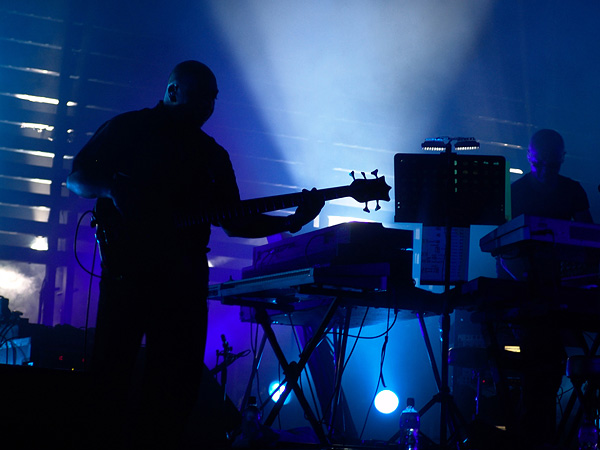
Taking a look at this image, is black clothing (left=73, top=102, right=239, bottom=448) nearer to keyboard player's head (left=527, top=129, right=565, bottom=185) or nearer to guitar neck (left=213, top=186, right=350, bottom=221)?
guitar neck (left=213, top=186, right=350, bottom=221)

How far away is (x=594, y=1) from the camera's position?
22.1ft

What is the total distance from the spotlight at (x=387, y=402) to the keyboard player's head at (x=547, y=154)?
8.03 ft

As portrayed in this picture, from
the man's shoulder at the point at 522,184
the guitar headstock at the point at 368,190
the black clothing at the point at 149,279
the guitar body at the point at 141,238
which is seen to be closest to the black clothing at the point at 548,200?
the man's shoulder at the point at 522,184

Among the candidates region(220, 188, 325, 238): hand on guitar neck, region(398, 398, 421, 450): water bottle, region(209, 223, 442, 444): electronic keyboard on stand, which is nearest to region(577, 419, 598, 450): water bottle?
region(398, 398, 421, 450): water bottle

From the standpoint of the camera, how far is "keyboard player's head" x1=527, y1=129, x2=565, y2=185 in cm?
422

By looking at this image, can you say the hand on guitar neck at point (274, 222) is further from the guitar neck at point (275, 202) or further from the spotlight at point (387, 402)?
the spotlight at point (387, 402)

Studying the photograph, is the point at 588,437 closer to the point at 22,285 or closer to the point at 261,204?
the point at 261,204

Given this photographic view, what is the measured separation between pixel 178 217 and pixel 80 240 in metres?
4.26

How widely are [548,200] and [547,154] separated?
0.31 m

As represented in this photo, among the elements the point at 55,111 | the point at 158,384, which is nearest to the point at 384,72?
the point at 55,111

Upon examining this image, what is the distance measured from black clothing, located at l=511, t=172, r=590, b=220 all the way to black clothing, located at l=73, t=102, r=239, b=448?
2769mm

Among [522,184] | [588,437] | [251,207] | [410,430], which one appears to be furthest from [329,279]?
[522,184]

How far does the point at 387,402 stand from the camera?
571 cm

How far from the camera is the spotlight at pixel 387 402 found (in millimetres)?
5680
